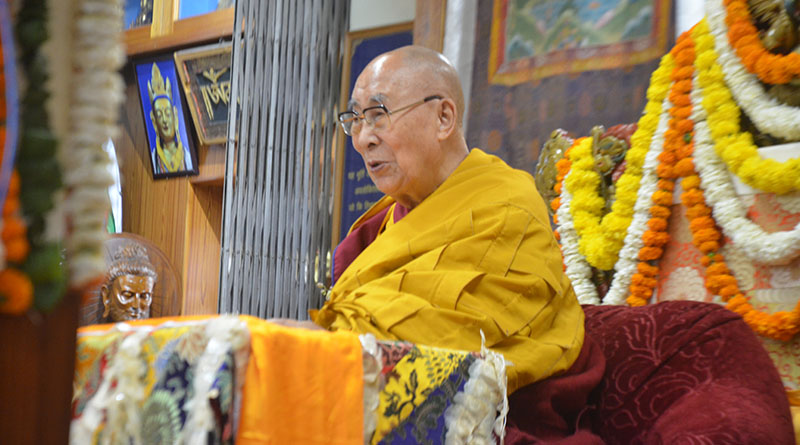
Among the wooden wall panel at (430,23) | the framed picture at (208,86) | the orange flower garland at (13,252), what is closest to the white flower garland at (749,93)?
the wooden wall panel at (430,23)

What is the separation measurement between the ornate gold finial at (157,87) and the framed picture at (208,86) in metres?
0.16

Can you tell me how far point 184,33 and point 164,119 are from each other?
2.09ft

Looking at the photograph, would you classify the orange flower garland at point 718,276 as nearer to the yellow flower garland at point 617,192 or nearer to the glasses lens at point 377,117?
the yellow flower garland at point 617,192

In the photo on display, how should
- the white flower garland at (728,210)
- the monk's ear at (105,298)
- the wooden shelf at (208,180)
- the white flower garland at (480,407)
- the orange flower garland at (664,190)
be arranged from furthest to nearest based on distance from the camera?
the wooden shelf at (208,180) < the monk's ear at (105,298) < the orange flower garland at (664,190) < the white flower garland at (728,210) < the white flower garland at (480,407)

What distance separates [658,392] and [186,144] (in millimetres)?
4517

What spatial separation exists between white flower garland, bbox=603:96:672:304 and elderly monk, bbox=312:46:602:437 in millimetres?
932

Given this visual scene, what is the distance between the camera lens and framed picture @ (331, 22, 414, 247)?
16.2 ft

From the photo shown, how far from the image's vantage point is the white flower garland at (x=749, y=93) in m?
2.59

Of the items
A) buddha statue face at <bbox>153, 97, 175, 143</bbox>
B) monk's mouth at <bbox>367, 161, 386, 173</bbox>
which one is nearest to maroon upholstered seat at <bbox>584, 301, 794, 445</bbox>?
monk's mouth at <bbox>367, 161, 386, 173</bbox>

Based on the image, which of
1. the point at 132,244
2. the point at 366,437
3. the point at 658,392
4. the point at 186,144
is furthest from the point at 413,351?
the point at 186,144

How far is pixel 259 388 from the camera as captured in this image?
1.09 metres

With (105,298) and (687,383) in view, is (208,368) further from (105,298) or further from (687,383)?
(105,298)

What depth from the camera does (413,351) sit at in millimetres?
1345

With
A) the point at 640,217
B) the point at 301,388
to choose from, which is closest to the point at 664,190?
the point at 640,217
